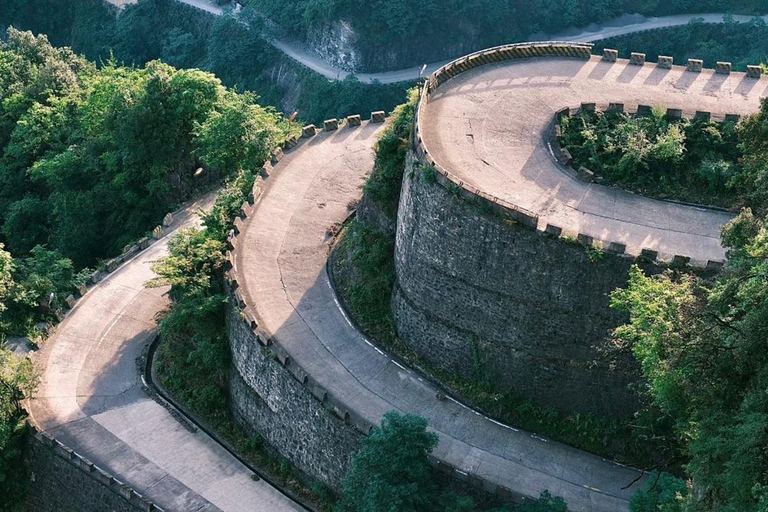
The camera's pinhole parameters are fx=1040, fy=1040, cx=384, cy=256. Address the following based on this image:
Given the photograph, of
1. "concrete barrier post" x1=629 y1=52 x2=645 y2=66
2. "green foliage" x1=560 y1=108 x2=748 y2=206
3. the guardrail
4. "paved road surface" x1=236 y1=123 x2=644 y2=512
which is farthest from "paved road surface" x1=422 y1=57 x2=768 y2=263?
"paved road surface" x1=236 y1=123 x2=644 y2=512

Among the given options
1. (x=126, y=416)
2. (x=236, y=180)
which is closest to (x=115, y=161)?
(x=236, y=180)

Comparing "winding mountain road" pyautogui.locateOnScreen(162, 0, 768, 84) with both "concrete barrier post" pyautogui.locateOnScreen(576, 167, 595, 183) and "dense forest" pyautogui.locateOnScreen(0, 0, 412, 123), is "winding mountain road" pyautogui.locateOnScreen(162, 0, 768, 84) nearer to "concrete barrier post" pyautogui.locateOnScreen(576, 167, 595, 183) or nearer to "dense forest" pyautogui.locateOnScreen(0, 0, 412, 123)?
"dense forest" pyautogui.locateOnScreen(0, 0, 412, 123)

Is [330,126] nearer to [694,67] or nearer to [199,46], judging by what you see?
[694,67]

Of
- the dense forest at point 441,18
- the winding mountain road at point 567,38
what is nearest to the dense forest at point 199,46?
the winding mountain road at point 567,38

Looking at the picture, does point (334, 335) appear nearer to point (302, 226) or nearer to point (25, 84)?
point (302, 226)

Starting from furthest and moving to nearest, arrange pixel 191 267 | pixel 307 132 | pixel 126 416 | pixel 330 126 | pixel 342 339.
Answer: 1. pixel 330 126
2. pixel 307 132
3. pixel 191 267
4. pixel 126 416
5. pixel 342 339

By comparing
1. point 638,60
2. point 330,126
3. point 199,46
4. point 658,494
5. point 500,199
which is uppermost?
point 638,60

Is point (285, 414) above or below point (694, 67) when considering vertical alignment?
below

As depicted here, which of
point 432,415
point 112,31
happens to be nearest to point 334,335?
point 432,415
